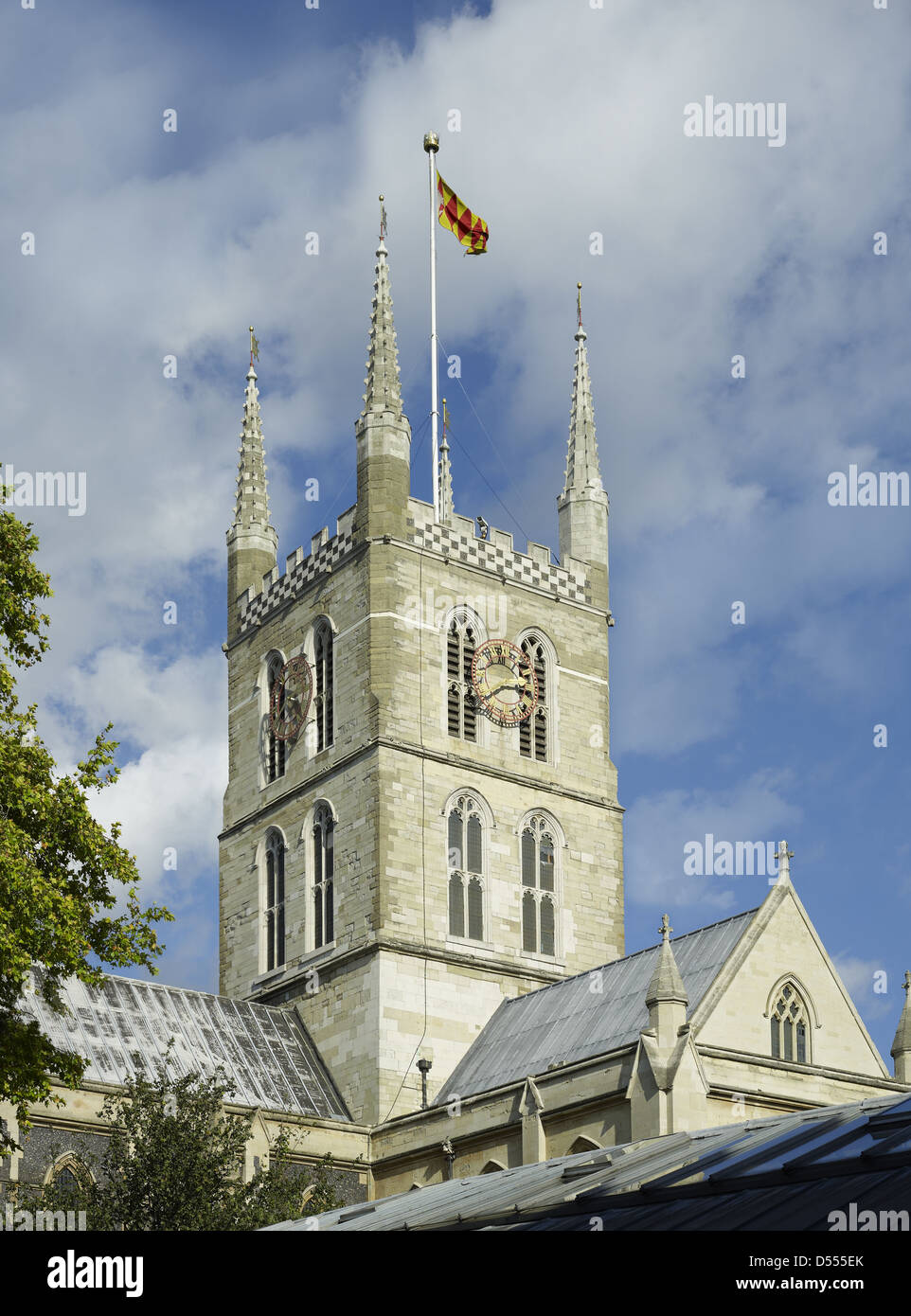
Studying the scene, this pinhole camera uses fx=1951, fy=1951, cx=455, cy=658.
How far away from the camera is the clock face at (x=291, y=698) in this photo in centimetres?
5438

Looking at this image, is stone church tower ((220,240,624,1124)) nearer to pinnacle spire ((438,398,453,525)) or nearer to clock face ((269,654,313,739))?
clock face ((269,654,313,739))

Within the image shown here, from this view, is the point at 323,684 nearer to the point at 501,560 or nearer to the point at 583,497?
the point at 501,560

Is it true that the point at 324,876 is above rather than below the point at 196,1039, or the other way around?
above

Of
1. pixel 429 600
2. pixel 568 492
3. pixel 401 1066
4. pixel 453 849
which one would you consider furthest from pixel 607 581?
pixel 401 1066

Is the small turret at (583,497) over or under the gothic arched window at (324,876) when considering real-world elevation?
over

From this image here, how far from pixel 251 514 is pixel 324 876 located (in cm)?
1347

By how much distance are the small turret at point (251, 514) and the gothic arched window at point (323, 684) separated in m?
5.84

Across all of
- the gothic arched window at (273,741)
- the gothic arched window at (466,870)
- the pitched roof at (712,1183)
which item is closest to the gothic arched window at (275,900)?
the gothic arched window at (273,741)

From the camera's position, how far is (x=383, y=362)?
5481 cm

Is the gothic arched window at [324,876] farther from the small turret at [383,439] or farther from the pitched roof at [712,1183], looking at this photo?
the pitched roof at [712,1183]

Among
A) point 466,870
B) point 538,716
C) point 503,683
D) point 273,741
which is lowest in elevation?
point 466,870

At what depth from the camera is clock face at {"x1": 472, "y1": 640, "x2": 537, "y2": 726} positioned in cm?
5344

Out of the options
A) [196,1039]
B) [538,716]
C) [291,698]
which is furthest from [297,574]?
[196,1039]
